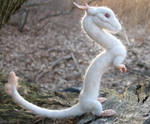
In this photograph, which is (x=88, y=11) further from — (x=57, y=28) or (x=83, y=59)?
(x=57, y=28)

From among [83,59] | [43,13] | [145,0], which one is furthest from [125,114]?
[43,13]

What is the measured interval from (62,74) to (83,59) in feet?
1.33

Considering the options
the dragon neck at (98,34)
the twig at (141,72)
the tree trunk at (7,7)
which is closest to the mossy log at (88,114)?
the dragon neck at (98,34)

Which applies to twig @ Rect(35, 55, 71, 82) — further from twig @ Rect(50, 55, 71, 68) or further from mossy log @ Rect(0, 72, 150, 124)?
mossy log @ Rect(0, 72, 150, 124)

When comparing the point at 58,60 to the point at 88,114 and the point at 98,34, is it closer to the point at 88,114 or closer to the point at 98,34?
the point at 88,114

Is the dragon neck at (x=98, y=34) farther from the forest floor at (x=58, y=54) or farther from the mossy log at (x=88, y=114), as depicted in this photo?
the forest floor at (x=58, y=54)

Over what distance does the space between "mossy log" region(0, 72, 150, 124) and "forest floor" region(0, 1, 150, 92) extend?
1.02 m

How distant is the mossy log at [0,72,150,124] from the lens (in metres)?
1.20

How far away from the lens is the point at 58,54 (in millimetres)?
3322

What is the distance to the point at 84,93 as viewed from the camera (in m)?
1.22

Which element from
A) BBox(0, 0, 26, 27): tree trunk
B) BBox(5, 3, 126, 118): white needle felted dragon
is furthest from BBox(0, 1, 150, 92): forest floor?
BBox(5, 3, 126, 118): white needle felted dragon

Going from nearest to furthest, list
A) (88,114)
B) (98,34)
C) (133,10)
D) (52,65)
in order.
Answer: (98,34) < (88,114) < (52,65) < (133,10)

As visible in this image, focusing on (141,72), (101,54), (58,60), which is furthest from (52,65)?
(101,54)

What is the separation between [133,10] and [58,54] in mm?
1213
